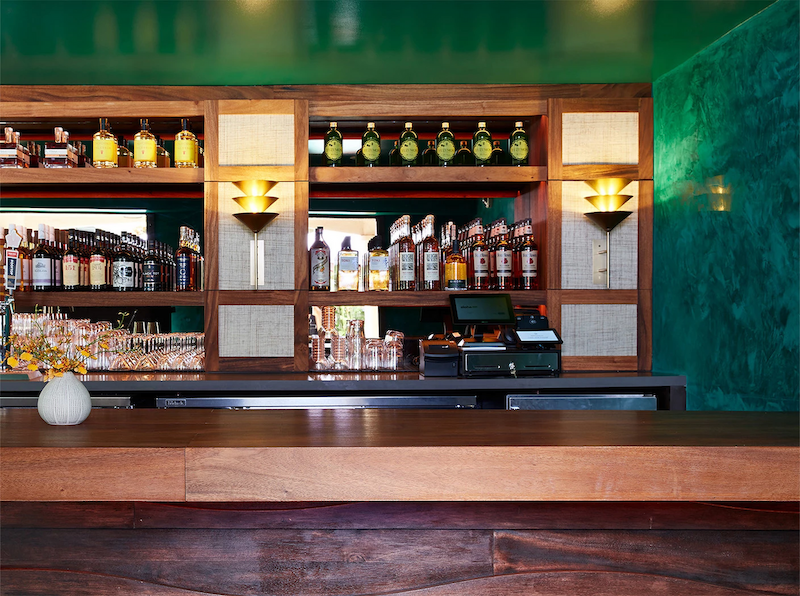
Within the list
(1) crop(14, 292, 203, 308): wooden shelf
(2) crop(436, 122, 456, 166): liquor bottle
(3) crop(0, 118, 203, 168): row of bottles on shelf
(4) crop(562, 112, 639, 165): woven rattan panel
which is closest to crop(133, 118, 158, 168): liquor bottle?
(3) crop(0, 118, 203, 168): row of bottles on shelf

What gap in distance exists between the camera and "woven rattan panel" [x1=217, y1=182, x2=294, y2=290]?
138 inches

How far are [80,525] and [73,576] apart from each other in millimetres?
122

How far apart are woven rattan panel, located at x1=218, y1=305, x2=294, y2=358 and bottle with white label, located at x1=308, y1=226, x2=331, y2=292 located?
21 cm

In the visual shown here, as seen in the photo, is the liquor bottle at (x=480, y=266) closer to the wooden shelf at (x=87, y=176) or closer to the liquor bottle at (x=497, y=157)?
Result: the liquor bottle at (x=497, y=157)

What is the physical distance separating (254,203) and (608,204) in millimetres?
1857

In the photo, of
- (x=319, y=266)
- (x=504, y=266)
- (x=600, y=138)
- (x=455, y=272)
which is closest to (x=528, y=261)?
(x=504, y=266)

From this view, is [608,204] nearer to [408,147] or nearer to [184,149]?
[408,147]


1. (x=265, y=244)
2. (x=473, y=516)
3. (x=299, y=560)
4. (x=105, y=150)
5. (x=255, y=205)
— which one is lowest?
(x=299, y=560)

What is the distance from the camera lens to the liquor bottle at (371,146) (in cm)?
363

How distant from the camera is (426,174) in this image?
11.5ft

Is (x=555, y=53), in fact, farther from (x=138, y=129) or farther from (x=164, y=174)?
(x=138, y=129)

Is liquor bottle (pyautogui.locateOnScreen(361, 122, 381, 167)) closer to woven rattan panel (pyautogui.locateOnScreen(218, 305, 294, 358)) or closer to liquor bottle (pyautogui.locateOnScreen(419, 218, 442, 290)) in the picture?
liquor bottle (pyautogui.locateOnScreen(419, 218, 442, 290))

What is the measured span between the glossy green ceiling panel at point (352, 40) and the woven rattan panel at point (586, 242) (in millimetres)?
651

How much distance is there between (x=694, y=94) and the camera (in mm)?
3428
